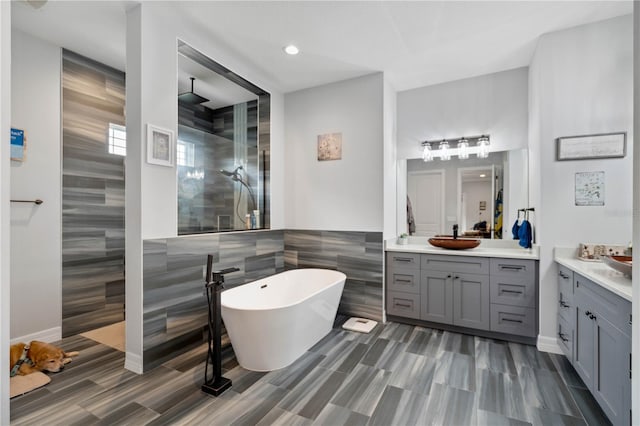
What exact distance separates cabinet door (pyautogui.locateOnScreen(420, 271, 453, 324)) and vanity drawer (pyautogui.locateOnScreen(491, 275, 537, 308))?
0.40m

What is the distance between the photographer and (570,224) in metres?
2.59

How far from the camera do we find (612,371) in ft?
5.37

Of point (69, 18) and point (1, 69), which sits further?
point (69, 18)

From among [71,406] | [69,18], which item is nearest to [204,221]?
[71,406]

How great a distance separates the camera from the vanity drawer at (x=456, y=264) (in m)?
2.98

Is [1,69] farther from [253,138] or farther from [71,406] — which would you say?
[253,138]

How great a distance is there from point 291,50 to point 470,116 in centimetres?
217

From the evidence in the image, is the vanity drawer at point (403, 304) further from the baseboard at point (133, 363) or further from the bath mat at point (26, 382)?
the bath mat at point (26, 382)


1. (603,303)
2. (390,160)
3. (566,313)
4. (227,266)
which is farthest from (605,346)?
(227,266)

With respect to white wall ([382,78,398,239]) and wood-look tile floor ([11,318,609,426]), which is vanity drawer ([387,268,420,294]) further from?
wood-look tile floor ([11,318,609,426])

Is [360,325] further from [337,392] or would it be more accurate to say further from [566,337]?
[566,337]

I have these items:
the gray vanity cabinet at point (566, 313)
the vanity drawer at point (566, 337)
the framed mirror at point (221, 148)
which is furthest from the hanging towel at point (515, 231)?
the framed mirror at point (221, 148)

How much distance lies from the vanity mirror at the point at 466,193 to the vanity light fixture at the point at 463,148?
0.19 feet

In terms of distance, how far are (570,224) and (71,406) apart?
397cm
